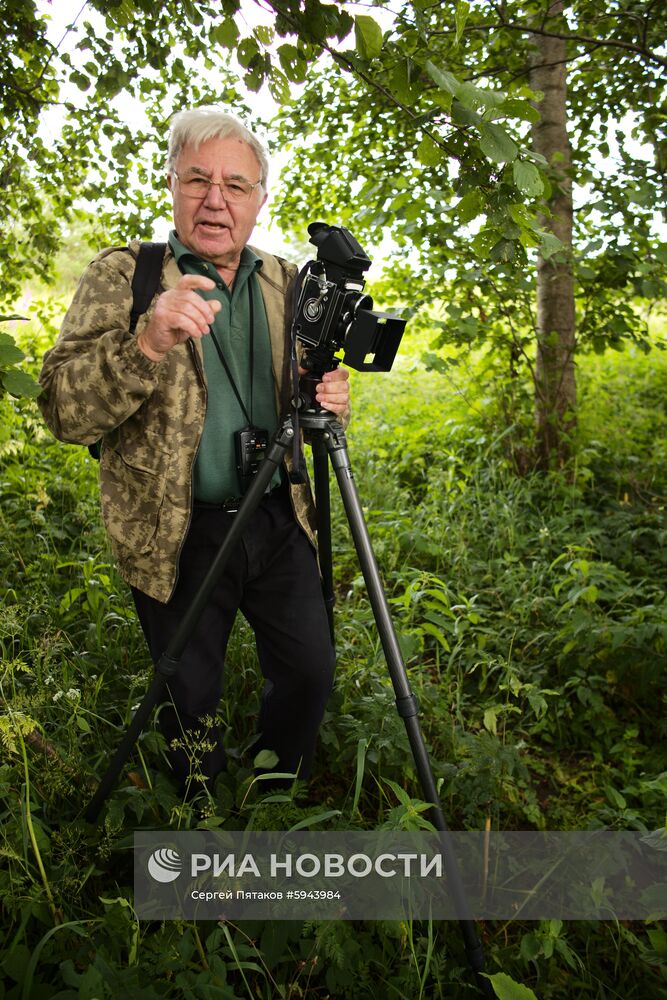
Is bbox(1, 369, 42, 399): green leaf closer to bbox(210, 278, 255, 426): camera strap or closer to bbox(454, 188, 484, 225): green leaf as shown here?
bbox(210, 278, 255, 426): camera strap

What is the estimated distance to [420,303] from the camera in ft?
13.5

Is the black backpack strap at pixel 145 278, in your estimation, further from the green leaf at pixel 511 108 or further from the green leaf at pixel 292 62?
the green leaf at pixel 511 108

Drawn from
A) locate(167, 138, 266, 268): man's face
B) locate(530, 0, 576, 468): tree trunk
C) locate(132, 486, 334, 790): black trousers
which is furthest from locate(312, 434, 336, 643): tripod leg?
locate(530, 0, 576, 468): tree trunk

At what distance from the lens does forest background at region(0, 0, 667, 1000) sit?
65.9 inches

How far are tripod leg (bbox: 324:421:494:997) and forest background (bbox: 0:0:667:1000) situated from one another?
86mm

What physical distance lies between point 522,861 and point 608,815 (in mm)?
371

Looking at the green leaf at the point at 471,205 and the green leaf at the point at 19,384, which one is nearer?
the green leaf at the point at 19,384

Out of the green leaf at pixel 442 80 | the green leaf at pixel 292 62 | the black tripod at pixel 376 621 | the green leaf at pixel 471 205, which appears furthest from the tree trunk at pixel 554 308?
the black tripod at pixel 376 621

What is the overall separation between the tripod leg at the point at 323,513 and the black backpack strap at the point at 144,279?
61 cm

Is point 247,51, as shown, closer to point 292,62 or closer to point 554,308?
point 292,62

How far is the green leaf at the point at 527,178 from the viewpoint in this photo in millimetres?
1636

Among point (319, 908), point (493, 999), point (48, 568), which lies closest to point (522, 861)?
point (493, 999)

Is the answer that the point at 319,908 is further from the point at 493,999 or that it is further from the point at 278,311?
the point at 278,311

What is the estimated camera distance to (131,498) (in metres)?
2.04
